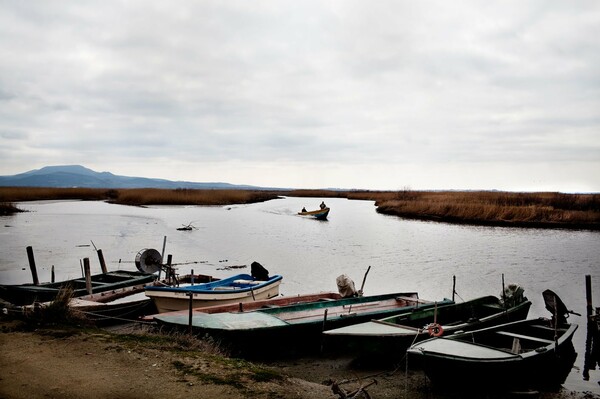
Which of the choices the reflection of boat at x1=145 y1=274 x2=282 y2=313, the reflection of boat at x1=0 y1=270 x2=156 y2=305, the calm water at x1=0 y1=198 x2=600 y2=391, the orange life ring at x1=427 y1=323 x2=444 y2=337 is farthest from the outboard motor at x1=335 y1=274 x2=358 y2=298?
the reflection of boat at x1=0 y1=270 x2=156 y2=305

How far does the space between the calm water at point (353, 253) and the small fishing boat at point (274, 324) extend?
5.25 m

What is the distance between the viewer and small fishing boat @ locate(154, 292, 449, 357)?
9.99 m

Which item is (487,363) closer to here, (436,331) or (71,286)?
(436,331)

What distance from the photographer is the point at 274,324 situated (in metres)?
10.4

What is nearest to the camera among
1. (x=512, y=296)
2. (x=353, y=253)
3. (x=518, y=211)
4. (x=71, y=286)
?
(x=512, y=296)

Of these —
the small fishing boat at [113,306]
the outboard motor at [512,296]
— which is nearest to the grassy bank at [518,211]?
the outboard motor at [512,296]

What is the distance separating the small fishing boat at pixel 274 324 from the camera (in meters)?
9.99

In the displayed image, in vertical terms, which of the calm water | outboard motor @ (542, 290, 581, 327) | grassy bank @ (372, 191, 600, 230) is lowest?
the calm water

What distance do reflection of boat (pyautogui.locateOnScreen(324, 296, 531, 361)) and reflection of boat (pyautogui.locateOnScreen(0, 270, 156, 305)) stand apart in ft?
24.9

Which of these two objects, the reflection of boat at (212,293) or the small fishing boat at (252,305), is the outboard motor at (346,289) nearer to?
the small fishing boat at (252,305)

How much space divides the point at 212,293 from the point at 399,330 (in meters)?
5.32

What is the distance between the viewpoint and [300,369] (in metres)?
9.94

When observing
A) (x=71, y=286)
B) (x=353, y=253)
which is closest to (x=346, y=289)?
(x=71, y=286)

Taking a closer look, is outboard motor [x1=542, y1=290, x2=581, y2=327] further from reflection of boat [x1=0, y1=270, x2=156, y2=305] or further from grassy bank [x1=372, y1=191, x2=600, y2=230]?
grassy bank [x1=372, y1=191, x2=600, y2=230]
